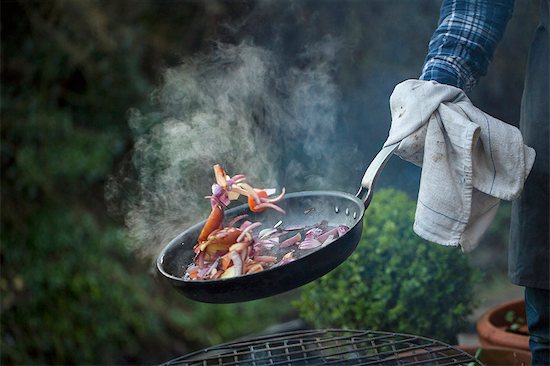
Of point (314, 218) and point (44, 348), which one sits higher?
point (314, 218)

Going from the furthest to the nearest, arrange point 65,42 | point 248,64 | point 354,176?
point 65,42
point 248,64
point 354,176

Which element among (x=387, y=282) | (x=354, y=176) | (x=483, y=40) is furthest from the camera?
(x=354, y=176)

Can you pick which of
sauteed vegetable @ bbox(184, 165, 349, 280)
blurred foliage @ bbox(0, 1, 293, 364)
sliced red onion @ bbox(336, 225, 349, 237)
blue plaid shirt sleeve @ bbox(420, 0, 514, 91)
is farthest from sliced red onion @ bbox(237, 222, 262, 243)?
blurred foliage @ bbox(0, 1, 293, 364)

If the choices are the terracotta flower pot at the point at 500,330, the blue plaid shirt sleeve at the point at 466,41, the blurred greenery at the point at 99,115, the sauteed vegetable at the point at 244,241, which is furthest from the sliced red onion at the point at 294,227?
the blurred greenery at the point at 99,115

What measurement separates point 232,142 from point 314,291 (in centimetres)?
76

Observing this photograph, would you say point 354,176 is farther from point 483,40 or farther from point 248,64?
point 483,40

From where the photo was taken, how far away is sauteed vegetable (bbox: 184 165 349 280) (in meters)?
1.81

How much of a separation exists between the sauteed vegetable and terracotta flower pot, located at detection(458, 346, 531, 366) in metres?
0.88

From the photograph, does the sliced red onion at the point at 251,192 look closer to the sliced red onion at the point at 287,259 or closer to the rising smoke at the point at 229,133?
the sliced red onion at the point at 287,259

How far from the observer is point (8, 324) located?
13.5 ft

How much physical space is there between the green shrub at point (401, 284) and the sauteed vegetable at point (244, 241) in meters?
1.01

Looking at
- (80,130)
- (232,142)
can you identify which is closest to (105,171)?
(80,130)

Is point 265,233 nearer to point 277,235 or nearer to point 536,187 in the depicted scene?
point 277,235

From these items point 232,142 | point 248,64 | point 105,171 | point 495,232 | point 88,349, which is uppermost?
point 248,64
